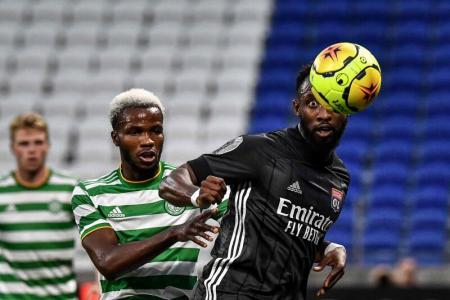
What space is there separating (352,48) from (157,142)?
3.45 feet

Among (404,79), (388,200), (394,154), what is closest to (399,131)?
(394,154)

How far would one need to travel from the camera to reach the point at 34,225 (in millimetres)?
6426

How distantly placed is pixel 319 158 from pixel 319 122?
0.78 feet

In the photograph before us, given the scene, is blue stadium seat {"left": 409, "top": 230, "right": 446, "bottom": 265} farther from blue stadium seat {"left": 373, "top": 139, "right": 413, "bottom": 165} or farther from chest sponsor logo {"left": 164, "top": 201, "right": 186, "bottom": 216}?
chest sponsor logo {"left": 164, "top": 201, "right": 186, "bottom": 216}

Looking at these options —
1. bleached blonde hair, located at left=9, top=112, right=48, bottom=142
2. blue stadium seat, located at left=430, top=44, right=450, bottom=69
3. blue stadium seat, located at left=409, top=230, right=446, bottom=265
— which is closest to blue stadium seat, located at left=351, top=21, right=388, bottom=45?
blue stadium seat, located at left=430, top=44, right=450, bottom=69

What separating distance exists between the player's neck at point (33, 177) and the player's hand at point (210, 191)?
3.06 meters

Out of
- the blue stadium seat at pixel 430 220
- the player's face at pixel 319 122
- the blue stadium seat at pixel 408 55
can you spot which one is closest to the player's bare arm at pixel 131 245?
the player's face at pixel 319 122

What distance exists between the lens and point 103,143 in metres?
14.9

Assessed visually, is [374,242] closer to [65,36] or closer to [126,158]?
[65,36]

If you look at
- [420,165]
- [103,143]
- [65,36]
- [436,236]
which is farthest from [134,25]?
[436,236]

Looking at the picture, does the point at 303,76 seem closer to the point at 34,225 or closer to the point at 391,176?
the point at 34,225

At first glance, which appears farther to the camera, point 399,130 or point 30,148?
point 399,130

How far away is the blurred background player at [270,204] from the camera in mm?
4109

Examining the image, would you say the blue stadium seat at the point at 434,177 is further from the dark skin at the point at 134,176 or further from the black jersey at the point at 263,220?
the black jersey at the point at 263,220
